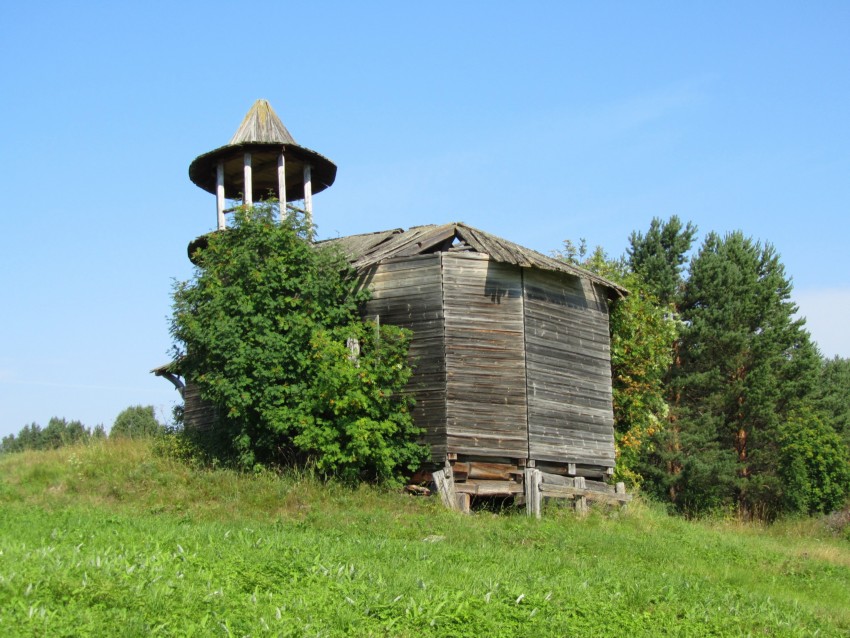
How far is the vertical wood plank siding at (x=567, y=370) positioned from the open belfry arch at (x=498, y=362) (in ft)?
0.10

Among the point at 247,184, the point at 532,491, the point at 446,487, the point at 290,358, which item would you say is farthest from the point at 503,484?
the point at 247,184

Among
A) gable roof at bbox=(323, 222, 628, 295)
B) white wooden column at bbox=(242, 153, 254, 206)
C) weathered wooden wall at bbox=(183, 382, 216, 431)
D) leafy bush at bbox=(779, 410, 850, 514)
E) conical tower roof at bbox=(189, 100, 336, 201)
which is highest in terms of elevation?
conical tower roof at bbox=(189, 100, 336, 201)

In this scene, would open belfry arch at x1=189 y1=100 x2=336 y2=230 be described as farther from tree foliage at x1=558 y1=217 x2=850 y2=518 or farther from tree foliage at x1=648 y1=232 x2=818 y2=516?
tree foliage at x1=648 y1=232 x2=818 y2=516

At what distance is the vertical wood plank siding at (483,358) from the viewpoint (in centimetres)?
1836

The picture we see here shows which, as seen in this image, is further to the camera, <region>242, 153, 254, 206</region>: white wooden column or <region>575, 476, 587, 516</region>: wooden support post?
<region>242, 153, 254, 206</region>: white wooden column

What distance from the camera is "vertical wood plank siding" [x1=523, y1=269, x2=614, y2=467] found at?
1911cm

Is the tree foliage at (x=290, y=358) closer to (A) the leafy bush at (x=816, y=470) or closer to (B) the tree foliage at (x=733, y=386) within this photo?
(B) the tree foliage at (x=733, y=386)

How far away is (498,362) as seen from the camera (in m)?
18.8

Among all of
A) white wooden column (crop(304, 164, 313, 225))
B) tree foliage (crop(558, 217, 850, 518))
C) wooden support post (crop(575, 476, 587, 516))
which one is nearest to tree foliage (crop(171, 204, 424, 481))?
white wooden column (crop(304, 164, 313, 225))

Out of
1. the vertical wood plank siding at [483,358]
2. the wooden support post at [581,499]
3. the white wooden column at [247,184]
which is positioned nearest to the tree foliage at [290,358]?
the vertical wood plank siding at [483,358]

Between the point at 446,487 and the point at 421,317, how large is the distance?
3.65m

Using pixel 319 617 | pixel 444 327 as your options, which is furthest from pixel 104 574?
pixel 444 327

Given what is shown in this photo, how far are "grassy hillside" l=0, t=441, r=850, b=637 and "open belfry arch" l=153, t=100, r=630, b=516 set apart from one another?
1.12 m

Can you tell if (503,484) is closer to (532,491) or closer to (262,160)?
(532,491)
